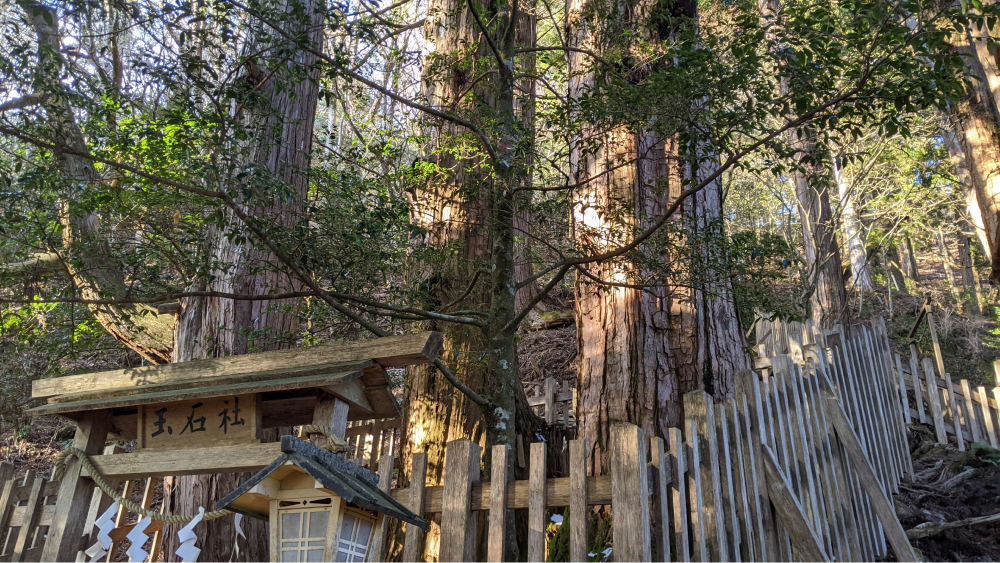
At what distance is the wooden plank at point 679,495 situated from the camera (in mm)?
3049

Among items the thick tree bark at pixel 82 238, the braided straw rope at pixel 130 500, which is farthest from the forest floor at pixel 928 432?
the thick tree bark at pixel 82 238

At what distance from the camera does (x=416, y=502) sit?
3.16 metres

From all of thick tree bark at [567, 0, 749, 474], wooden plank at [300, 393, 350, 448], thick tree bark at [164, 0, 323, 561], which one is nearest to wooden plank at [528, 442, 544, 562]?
wooden plank at [300, 393, 350, 448]

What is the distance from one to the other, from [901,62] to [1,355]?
10.6 meters

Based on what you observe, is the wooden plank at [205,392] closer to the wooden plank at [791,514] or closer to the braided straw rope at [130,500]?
the braided straw rope at [130,500]

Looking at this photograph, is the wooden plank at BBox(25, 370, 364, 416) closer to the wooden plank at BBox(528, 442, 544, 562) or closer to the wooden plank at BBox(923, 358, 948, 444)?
the wooden plank at BBox(528, 442, 544, 562)

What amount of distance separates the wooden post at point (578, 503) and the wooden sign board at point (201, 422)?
1.54 metres

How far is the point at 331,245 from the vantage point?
13.7 feet

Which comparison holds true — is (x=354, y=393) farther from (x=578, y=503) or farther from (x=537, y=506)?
(x=578, y=503)

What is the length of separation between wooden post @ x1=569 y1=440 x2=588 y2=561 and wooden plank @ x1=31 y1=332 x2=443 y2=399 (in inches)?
32.1

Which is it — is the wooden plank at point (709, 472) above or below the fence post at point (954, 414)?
below

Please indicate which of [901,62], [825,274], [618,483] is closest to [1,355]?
[618,483]

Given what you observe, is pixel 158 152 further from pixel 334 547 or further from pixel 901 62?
pixel 901 62

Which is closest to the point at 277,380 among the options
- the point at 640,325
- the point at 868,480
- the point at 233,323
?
the point at 640,325
